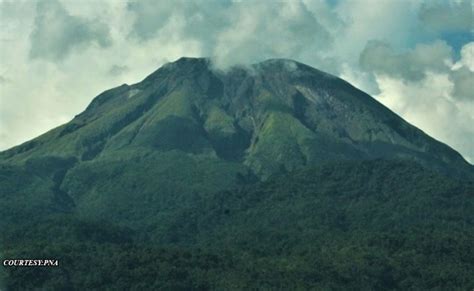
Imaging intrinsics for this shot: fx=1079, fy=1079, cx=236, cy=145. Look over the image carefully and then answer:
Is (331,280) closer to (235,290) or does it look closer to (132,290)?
(235,290)

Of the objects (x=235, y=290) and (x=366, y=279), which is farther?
(x=366, y=279)

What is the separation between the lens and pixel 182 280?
189 meters

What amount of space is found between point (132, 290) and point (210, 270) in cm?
Result: 1765

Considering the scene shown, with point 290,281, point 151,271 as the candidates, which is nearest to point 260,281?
point 290,281

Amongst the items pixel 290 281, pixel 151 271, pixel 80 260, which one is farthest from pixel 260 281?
pixel 80 260

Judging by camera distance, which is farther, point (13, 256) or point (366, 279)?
point (366, 279)

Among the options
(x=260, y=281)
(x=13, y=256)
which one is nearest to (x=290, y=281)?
(x=260, y=281)

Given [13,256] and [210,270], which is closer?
[13,256]

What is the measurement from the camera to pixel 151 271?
189 meters

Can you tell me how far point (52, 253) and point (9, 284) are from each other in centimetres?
1449

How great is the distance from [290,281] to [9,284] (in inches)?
1942

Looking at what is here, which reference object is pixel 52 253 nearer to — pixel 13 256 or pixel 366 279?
pixel 13 256

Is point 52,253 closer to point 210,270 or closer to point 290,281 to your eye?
point 210,270

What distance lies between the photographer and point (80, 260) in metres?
193
